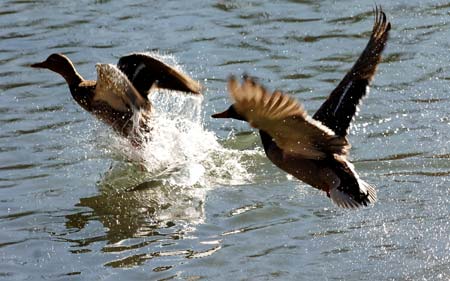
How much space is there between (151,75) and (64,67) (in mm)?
1127

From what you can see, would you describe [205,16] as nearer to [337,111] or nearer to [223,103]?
[223,103]

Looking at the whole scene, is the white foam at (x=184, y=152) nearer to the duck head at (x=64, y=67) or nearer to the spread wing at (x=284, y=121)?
the duck head at (x=64, y=67)

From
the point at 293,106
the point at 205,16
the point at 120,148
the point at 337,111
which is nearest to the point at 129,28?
the point at 205,16

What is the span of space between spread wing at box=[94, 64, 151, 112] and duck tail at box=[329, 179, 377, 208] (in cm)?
193

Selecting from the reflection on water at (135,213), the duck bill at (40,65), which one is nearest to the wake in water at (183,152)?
the reflection on water at (135,213)

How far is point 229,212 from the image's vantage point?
8.02 m

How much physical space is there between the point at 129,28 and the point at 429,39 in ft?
10.9

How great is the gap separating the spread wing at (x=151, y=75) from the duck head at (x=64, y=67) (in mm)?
825

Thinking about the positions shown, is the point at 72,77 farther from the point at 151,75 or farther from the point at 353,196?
the point at 353,196

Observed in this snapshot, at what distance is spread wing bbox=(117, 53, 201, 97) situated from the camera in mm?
9008

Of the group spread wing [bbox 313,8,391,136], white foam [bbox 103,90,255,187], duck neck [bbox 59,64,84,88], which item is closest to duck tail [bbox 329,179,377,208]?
spread wing [bbox 313,8,391,136]

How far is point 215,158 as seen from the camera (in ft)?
30.2

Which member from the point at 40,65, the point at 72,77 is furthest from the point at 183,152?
→ the point at 40,65

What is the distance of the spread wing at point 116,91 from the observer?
825 cm
